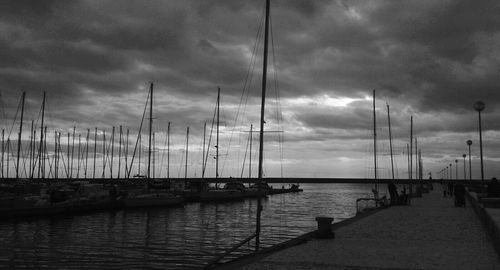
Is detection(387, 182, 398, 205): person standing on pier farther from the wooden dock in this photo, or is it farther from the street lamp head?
the wooden dock

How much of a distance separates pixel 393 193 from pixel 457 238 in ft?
70.7

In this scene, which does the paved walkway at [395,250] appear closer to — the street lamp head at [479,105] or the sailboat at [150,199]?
the street lamp head at [479,105]

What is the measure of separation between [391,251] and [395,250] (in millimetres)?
306

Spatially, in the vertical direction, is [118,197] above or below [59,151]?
below

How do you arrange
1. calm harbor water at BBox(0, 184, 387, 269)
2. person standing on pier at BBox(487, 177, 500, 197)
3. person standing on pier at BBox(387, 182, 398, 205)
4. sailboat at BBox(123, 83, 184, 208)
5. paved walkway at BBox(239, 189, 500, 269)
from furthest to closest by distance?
sailboat at BBox(123, 83, 184, 208) < person standing on pier at BBox(387, 182, 398, 205) < person standing on pier at BBox(487, 177, 500, 197) < calm harbor water at BBox(0, 184, 387, 269) < paved walkway at BBox(239, 189, 500, 269)

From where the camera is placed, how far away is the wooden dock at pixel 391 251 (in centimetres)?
1284

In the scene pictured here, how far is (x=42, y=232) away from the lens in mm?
31578

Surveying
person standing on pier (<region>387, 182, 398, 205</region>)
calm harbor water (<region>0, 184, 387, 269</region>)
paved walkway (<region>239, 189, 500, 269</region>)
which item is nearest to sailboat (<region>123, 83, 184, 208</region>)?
calm harbor water (<region>0, 184, 387, 269</region>)

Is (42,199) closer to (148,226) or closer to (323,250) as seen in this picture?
(148,226)

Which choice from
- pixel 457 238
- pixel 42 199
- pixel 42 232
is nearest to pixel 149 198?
pixel 42 199

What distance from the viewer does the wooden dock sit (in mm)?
12836

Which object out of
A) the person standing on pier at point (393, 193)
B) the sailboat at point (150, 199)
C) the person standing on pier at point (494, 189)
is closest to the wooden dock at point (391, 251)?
the person standing on pier at point (494, 189)

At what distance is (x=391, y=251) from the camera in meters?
15.1

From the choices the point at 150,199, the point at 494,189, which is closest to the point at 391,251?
the point at 494,189
